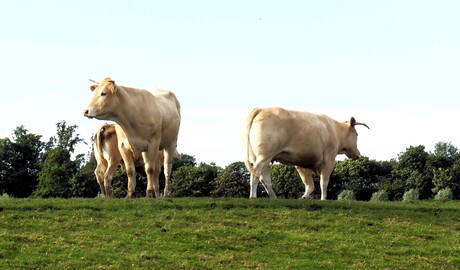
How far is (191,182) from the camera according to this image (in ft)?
242

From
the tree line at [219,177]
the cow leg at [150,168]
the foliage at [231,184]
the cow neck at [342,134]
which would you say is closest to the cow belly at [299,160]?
the cow neck at [342,134]

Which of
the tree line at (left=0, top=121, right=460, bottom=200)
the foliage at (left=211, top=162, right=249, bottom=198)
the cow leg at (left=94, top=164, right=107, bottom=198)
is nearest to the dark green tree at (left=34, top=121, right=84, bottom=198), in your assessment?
the tree line at (left=0, top=121, right=460, bottom=200)

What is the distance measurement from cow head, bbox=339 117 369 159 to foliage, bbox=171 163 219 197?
39.2m

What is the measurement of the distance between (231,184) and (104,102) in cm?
4617

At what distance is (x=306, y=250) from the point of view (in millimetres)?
20766

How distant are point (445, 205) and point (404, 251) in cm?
694

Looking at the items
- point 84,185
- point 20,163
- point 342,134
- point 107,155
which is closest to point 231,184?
point 84,185

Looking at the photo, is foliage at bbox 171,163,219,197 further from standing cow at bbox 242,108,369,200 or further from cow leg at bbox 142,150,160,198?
A: cow leg at bbox 142,150,160,198

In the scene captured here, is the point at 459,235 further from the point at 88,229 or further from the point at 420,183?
the point at 420,183

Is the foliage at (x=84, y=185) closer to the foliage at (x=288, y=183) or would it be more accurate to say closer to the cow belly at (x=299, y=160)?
the foliage at (x=288, y=183)

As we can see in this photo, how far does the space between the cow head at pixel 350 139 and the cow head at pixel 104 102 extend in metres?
9.24

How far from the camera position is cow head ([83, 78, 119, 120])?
87.7ft

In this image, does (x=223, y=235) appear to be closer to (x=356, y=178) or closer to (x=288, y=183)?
(x=288, y=183)

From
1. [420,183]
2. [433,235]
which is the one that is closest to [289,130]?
[433,235]
